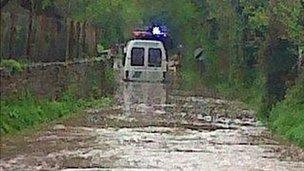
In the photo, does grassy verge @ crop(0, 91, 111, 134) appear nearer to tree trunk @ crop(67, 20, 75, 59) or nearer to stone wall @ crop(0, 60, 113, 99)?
stone wall @ crop(0, 60, 113, 99)

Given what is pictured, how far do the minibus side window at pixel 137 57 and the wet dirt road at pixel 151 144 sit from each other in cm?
1633

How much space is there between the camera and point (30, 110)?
18.6 metres

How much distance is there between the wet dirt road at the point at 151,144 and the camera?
1402 cm

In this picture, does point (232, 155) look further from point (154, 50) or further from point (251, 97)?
point (154, 50)

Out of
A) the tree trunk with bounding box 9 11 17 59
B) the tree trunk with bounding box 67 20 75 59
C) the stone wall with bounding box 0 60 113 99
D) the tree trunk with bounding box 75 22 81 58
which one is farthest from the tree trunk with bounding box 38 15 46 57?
the tree trunk with bounding box 75 22 81 58

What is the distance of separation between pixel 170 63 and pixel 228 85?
10.7 metres

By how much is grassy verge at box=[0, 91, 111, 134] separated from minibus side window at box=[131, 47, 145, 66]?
1815 cm

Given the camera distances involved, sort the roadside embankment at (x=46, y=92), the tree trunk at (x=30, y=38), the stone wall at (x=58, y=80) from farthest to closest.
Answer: the tree trunk at (x=30, y=38), the stone wall at (x=58, y=80), the roadside embankment at (x=46, y=92)

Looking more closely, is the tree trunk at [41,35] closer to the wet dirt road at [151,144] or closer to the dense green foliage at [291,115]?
the wet dirt road at [151,144]

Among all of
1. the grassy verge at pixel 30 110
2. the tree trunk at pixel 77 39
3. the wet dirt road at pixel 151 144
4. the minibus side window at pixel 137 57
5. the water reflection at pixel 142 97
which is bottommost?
the water reflection at pixel 142 97

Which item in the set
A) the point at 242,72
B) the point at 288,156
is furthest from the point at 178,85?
the point at 288,156

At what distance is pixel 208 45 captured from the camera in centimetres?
4525

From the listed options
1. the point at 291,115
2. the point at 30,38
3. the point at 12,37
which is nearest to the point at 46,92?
the point at 12,37

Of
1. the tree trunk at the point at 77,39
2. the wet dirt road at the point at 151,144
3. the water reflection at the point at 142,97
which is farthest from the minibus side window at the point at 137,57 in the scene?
the wet dirt road at the point at 151,144
